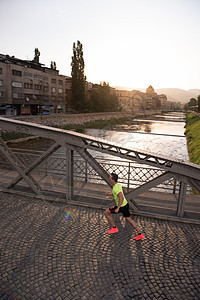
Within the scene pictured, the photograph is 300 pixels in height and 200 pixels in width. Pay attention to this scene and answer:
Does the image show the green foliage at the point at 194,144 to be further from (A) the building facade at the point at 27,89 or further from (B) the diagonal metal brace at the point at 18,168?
(A) the building facade at the point at 27,89

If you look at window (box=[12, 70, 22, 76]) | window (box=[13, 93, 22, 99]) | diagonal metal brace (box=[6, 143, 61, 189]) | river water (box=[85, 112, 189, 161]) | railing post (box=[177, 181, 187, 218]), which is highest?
window (box=[12, 70, 22, 76])

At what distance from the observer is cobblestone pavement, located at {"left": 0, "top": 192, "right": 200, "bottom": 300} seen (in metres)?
4.10

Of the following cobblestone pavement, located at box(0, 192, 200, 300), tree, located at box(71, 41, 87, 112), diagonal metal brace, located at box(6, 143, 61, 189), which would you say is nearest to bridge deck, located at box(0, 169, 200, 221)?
diagonal metal brace, located at box(6, 143, 61, 189)

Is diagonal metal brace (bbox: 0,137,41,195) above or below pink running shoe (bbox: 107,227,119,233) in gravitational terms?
above

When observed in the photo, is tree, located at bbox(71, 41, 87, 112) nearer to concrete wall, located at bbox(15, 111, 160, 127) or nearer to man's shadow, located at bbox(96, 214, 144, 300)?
concrete wall, located at bbox(15, 111, 160, 127)

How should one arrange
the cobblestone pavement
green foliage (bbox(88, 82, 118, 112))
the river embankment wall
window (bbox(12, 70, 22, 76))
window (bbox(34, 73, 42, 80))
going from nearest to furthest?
the cobblestone pavement < the river embankment wall < window (bbox(12, 70, 22, 76)) < window (bbox(34, 73, 42, 80)) < green foliage (bbox(88, 82, 118, 112))

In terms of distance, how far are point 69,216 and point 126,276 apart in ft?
9.43

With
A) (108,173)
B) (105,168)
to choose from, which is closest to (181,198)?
(108,173)

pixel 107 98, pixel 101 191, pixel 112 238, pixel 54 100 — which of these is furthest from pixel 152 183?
pixel 107 98

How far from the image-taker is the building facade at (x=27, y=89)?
146ft

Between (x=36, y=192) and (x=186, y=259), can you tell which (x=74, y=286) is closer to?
(x=186, y=259)

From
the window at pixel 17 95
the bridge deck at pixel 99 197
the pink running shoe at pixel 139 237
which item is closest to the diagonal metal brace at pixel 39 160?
the bridge deck at pixel 99 197

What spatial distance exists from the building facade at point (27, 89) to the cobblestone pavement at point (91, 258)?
1710 inches

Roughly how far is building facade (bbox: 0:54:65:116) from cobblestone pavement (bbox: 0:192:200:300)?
4344cm
